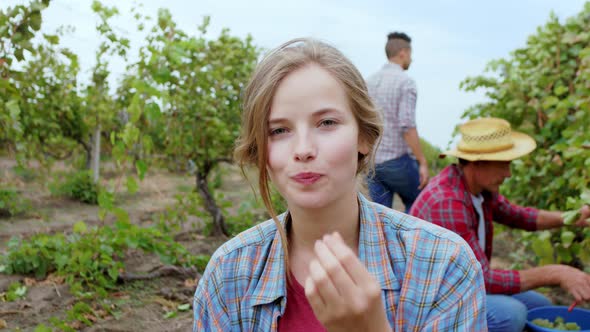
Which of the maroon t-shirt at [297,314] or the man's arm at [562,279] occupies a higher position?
the maroon t-shirt at [297,314]

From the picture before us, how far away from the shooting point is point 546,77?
3.99 meters

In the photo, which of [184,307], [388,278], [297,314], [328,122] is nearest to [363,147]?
[328,122]

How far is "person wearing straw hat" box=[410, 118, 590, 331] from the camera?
272 centimetres

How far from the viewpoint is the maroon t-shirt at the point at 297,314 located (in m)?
1.42

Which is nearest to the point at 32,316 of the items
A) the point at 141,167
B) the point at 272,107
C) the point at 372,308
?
the point at 141,167

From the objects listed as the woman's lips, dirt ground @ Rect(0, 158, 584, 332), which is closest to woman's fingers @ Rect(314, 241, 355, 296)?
the woman's lips

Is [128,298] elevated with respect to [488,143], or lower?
lower

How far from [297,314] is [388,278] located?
0.81 ft

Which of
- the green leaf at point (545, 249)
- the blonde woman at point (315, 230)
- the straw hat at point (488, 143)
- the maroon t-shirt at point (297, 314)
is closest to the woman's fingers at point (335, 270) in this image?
the blonde woman at point (315, 230)

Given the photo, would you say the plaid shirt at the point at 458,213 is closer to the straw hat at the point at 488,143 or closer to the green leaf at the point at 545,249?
the straw hat at the point at 488,143

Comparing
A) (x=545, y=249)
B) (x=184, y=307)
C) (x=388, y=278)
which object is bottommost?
(x=184, y=307)

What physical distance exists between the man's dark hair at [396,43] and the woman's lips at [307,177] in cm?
381

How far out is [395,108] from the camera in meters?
4.72

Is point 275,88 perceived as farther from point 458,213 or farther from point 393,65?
point 393,65
